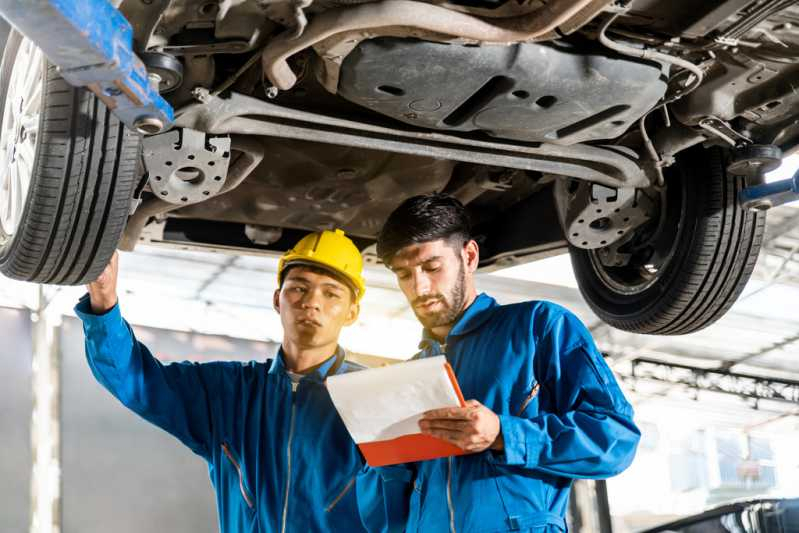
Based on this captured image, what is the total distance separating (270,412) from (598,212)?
1376mm

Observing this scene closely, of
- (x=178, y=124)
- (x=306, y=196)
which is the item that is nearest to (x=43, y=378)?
(x=306, y=196)

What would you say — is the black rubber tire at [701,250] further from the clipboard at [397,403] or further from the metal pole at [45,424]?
Result: the metal pole at [45,424]

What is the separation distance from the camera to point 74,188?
104 inches

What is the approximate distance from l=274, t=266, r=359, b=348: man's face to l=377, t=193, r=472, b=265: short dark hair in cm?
57

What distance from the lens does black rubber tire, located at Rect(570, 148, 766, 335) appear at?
3.49 metres

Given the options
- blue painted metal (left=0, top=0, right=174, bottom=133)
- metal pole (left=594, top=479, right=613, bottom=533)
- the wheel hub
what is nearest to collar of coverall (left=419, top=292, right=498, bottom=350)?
blue painted metal (left=0, top=0, right=174, bottom=133)

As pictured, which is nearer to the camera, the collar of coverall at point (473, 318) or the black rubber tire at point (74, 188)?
the black rubber tire at point (74, 188)

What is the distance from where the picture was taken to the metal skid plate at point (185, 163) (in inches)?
115

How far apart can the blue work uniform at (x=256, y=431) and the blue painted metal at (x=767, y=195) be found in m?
1.51

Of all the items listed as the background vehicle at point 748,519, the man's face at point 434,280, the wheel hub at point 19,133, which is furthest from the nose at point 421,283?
the background vehicle at point 748,519

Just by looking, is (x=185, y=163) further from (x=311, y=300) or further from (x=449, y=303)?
(x=449, y=303)

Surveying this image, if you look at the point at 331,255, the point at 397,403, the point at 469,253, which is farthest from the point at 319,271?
the point at 397,403

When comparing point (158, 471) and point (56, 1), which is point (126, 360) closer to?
point (56, 1)

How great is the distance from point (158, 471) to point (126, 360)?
914 cm
